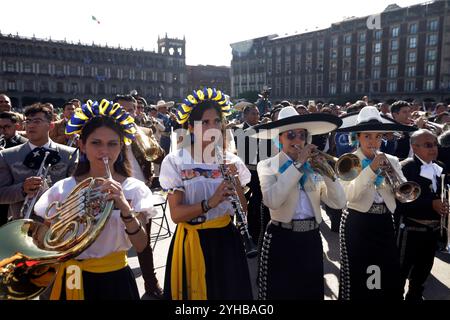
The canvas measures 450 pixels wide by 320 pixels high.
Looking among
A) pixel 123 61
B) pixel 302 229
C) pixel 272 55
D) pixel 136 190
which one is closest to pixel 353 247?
pixel 302 229

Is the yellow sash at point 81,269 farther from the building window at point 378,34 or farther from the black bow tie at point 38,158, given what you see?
the building window at point 378,34

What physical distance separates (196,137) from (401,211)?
289 centimetres

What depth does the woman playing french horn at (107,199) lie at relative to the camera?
2.69 meters

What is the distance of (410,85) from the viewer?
65125 millimetres

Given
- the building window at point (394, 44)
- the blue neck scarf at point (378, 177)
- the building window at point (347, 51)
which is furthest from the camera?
the building window at point (347, 51)

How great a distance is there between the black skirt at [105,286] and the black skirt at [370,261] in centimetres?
242

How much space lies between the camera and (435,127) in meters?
7.79

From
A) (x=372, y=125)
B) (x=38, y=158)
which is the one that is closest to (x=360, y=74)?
(x=372, y=125)

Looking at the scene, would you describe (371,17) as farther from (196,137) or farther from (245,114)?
(196,137)

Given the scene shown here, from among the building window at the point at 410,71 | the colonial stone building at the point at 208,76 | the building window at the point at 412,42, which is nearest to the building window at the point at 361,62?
the building window at the point at 410,71

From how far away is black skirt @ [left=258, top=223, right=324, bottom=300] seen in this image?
3.44m

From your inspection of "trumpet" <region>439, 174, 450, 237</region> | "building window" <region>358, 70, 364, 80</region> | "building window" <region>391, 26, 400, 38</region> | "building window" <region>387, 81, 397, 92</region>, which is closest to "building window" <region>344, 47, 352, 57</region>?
"building window" <region>358, 70, 364, 80</region>

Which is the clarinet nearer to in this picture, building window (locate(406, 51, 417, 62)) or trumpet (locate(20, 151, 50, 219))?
trumpet (locate(20, 151, 50, 219))

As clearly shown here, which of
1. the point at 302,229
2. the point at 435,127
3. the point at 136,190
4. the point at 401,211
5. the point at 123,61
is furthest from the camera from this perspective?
the point at 123,61
